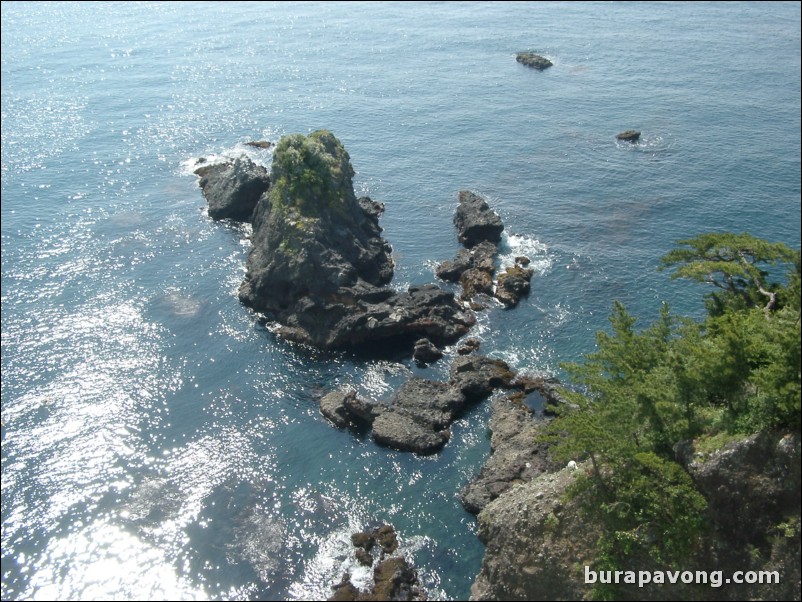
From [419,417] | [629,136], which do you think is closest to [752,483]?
[419,417]

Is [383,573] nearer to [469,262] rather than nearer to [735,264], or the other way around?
[735,264]

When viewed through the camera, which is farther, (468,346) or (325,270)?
(325,270)

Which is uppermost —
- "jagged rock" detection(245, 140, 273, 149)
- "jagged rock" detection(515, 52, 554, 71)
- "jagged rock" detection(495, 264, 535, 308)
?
"jagged rock" detection(515, 52, 554, 71)

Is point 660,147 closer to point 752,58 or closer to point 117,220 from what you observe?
point 752,58

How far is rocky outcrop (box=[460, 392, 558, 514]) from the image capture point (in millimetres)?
55344

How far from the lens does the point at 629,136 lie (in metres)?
126

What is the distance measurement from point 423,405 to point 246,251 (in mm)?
41482

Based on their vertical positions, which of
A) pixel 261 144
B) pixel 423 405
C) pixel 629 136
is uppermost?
pixel 261 144

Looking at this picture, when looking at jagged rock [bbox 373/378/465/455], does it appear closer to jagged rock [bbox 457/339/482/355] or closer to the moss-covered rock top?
jagged rock [bbox 457/339/482/355]

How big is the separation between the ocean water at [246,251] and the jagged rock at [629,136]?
2.87m

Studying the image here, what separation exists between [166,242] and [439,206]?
140ft

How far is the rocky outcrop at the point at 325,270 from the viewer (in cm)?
7456

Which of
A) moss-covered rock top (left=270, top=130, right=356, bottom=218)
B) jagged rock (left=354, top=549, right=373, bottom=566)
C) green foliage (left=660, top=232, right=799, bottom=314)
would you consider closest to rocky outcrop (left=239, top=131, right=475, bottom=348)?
moss-covered rock top (left=270, top=130, right=356, bottom=218)

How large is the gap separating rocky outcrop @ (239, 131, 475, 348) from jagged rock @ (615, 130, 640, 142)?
6202 cm
